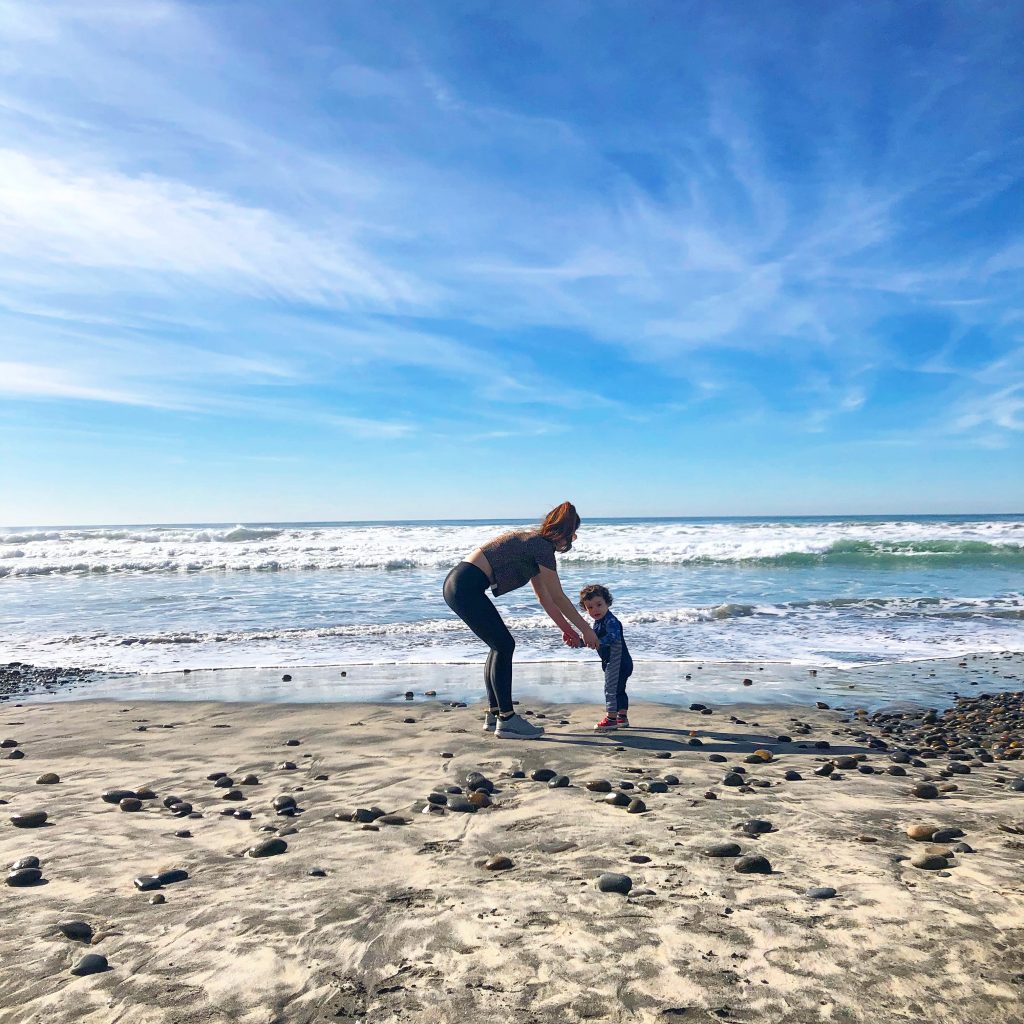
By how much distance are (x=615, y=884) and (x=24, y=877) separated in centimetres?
251

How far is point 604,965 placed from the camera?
2.46m

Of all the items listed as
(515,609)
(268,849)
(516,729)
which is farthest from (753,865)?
(515,609)

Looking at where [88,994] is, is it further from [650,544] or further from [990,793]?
[650,544]

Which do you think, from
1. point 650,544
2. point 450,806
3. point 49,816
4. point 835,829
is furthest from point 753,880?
point 650,544

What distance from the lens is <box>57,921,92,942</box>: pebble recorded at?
2675 mm

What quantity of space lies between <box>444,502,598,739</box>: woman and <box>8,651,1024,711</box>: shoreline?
1784 millimetres

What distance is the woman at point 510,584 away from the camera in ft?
20.0

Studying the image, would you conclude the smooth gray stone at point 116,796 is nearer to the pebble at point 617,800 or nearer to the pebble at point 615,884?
the pebble at point 617,800

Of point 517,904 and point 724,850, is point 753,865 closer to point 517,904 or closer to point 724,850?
point 724,850

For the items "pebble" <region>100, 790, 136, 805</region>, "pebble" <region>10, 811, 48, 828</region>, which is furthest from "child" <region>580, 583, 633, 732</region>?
"pebble" <region>10, 811, 48, 828</region>

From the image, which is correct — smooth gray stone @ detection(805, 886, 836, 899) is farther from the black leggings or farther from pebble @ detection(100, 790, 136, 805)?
pebble @ detection(100, 790, 136, 805)

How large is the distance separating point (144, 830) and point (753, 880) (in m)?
3.06

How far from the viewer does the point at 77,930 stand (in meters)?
2.70

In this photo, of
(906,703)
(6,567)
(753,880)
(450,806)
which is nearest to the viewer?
(753,880)
